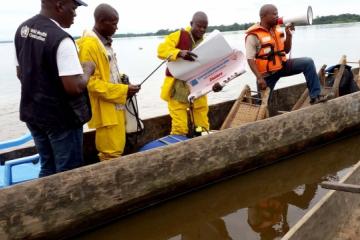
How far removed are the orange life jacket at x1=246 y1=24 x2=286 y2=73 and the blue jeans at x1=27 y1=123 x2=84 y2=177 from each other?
9.15 feet

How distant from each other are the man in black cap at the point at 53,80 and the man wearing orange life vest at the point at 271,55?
260cm

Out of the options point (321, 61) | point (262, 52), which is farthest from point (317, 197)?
point (321, 61)

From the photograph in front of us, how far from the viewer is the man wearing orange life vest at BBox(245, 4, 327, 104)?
16.1 ft

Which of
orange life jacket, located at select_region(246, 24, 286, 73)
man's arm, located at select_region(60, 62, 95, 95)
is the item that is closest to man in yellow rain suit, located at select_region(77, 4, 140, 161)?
man's arm, located at select_region(60, 62, 95, 95)

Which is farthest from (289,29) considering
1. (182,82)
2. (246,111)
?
(182,82)

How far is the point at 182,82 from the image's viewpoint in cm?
436

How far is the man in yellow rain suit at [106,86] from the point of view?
335 centimetres

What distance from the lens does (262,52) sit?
4.98 metres

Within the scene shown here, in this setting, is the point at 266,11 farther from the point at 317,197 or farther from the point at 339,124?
the point at 317,197

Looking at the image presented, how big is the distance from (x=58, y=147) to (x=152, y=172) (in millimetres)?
813

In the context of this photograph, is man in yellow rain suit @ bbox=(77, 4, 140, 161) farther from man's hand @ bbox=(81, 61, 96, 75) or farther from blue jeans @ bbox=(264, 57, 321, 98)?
blue jeans @ bbox=(264, 57, 321, 98)

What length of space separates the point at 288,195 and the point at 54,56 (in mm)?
2636

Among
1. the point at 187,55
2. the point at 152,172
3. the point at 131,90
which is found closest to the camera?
the point at 152,172

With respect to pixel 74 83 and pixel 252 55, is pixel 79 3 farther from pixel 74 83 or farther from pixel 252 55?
pixel 252 55
